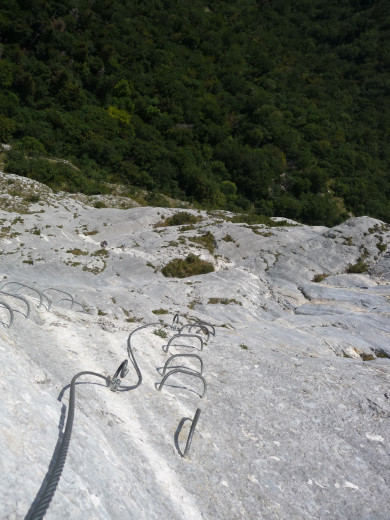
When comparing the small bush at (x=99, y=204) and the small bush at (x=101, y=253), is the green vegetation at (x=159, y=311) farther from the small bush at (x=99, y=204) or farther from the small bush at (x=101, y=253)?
the small bush at (x=99, y=204)

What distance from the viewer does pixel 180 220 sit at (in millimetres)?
29078

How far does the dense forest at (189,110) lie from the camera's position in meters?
44.2

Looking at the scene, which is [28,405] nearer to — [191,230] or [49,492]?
[49,492]

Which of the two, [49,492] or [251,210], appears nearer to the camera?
[49,492]

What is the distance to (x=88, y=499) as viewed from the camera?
3.04m

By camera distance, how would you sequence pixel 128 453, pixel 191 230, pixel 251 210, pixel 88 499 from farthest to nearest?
pixel 251 210
pixel 191 230
pixel 128 453
pixel 88 499

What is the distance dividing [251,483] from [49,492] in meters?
3.60

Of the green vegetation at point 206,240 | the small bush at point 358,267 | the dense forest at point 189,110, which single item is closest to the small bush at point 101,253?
the green vegetation at point 206,240

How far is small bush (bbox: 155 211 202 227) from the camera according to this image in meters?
28.6

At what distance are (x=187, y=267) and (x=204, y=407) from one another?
51.6ft

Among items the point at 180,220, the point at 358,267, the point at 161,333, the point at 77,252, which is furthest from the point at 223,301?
the point at 180,220

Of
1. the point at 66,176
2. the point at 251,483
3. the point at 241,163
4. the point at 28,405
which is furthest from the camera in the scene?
the point at 241,163

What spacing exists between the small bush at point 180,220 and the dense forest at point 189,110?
1235 centimetres

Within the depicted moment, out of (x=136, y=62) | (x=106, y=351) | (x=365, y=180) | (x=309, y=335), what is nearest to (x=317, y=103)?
(x=365, y=180)
